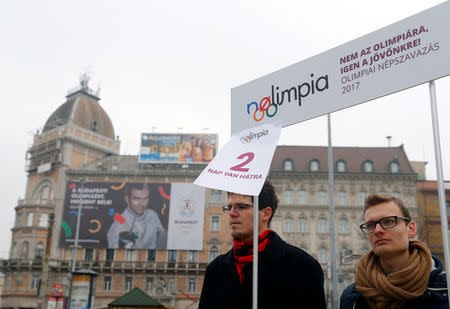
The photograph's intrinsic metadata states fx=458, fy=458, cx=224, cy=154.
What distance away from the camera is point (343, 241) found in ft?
144

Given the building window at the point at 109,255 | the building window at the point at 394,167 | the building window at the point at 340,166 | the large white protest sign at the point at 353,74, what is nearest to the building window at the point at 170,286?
the building window at the point at 109,255

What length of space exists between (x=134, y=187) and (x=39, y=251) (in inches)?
464

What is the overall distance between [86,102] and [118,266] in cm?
2197

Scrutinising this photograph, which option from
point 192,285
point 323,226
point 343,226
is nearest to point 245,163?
point 323,226

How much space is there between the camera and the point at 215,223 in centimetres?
4644

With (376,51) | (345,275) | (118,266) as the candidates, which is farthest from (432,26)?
(118,266)

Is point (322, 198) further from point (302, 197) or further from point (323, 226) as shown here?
point (323, 226)

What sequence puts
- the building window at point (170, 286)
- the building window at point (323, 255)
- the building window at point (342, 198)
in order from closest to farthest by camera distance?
the building window at point (323, 255), the building window at point (170, 286), the building window at point (342, 198)

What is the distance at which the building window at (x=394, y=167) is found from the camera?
46094 millimetres

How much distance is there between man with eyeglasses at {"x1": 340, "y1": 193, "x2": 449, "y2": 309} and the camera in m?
2.99

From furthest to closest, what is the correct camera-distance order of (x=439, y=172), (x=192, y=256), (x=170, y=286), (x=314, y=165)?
(x=314, y=165)
(x=192, y=256)
(x=170, y=286)
(x=439, y=172)

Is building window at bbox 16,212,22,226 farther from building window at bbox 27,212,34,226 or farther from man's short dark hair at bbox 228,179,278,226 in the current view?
man's short dark hair at bbox 228,179,278,226

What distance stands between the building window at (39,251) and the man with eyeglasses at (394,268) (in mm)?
47998

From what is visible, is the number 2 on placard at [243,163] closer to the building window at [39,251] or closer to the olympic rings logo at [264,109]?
the olympic rings logo at [264,109]
